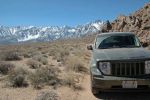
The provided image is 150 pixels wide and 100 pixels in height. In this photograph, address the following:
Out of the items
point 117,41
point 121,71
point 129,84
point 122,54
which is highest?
point 117,41

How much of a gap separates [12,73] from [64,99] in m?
3.40

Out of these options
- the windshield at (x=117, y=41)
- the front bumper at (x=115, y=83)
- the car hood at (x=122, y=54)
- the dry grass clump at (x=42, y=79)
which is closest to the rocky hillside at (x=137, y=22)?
the windshield at (x=117, y=41)

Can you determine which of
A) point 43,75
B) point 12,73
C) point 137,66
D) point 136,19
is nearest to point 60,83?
point 43,75

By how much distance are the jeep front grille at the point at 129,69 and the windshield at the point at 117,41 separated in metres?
2.02

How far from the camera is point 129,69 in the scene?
25.6ft

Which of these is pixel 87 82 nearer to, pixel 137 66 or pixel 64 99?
pixel 64 99

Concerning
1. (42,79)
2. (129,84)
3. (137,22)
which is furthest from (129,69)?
(137,22)

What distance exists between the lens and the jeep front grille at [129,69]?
25.5ft

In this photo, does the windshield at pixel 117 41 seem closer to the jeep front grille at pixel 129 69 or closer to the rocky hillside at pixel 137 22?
the jeep front grille at pixel 129 69

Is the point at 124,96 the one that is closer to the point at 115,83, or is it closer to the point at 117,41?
the point at 115,83

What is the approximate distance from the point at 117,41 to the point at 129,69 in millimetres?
2513

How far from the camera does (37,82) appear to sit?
402 inches

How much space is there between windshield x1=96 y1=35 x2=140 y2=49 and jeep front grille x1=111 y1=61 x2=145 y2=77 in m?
2.02

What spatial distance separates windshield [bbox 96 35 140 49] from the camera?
991 cm
